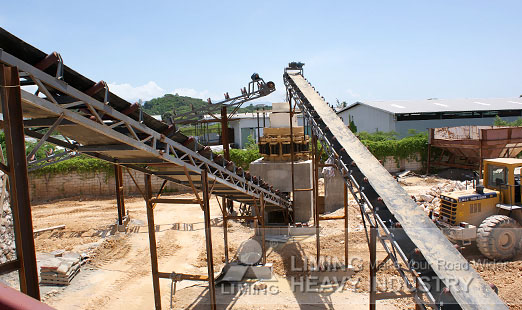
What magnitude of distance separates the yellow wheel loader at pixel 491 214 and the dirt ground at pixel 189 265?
546 millimetres

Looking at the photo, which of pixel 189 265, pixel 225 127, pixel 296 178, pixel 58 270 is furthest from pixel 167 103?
pixel 58 270

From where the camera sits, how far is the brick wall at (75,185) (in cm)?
2186

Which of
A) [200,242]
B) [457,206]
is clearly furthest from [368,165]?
[200,242]

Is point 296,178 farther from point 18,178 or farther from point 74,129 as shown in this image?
point 18,178

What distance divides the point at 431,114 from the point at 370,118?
5510 millimetres

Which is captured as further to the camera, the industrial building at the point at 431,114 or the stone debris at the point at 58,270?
the industrial building at the point at 431,114

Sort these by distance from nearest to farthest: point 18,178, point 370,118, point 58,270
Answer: point 18,178, point 58,270, point 370,118

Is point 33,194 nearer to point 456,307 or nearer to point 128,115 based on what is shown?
point 128,115

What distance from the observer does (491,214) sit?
10.1 metres

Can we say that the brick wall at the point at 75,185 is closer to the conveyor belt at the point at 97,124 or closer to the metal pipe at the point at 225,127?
the metal pipe at the point at 225,127

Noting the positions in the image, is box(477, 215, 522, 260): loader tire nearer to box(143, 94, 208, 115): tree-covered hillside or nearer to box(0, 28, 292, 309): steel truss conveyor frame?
box(0, 28, 292, 309): steel truss conveyor frame

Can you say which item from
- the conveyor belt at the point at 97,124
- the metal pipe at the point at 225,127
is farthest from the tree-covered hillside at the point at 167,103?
the conveyor belt at the point at 97,124

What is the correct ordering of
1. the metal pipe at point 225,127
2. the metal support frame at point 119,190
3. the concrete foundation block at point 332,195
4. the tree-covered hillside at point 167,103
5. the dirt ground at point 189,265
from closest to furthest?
1. the dirt ground at point 189,265
2. the metal support frame at point 119,190
3. the metal pipe at point 225,127
4. the concrete foundation block at point 332,195
5. the tree-covered hillside at point 167,103

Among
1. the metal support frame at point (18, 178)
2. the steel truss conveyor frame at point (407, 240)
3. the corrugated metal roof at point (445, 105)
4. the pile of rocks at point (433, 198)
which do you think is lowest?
the pile of rocks at point (433, 198)
